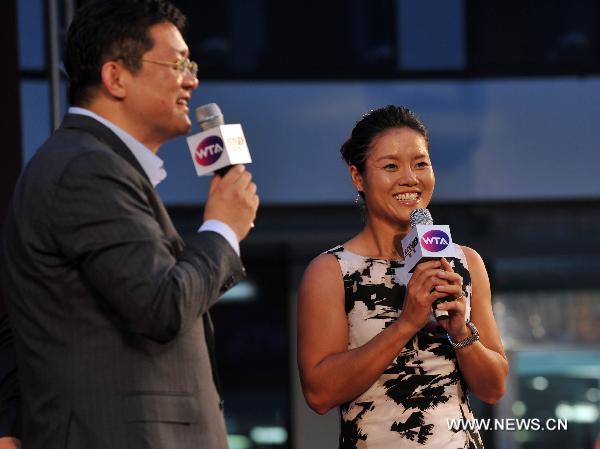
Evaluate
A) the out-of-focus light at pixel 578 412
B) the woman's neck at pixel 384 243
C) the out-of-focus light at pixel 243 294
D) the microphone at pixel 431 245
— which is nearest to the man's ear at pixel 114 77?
the microphone at pixel 431 245

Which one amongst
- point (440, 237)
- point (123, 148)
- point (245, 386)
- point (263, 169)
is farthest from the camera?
point (245, 386)

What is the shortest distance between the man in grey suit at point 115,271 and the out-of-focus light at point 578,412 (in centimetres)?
659

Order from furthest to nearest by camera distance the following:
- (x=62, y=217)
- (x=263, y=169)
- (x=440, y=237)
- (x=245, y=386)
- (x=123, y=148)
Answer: (x=245, y=386) → (x=263, y=169) → (x=440, y=237) → (x=123, y=148) → (x=62, y=217)

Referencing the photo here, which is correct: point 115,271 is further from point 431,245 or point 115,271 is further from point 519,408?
point 519,408

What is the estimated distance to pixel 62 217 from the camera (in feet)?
7.41

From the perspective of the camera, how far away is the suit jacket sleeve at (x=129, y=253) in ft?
7.22

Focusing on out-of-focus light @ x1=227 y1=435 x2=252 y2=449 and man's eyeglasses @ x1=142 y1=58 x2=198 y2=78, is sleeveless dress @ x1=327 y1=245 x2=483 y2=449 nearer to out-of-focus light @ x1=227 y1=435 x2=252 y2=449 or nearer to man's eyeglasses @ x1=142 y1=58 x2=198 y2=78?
man's eyeglasses @ x1=142 y1=58 x2=198 y2=78

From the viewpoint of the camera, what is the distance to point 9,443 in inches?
100.0

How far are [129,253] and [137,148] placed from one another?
316mm

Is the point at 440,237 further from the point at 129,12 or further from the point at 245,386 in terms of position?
the point at 245,386

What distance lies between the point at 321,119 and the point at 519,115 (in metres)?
1.37

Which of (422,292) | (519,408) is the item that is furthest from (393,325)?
(519,408)

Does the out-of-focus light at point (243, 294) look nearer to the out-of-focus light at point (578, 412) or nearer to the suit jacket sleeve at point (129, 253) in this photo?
the out-of-focus light at point (578, 412)

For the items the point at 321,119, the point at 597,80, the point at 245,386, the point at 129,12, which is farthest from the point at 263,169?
the point at 129,12
